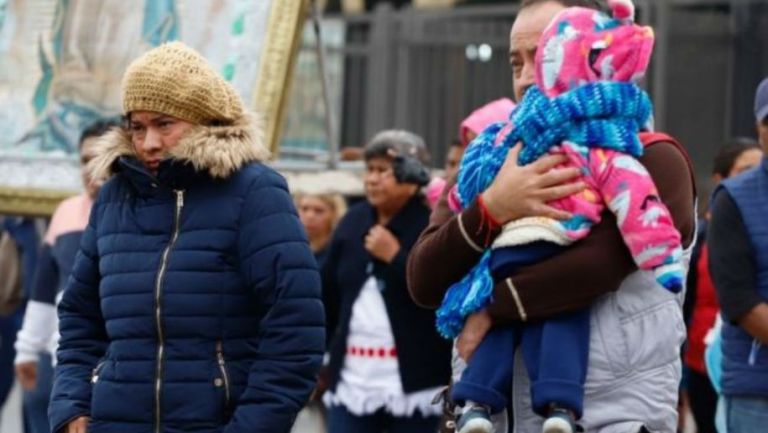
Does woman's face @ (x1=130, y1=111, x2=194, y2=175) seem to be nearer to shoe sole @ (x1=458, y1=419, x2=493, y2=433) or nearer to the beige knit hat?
the beige knit hat

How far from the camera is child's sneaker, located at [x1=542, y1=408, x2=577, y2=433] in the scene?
13.7 ft

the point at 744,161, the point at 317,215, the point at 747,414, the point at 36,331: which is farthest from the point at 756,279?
the point at 317,215

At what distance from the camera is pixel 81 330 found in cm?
546

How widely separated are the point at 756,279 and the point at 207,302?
213 centimetres

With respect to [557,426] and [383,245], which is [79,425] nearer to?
[557,426]

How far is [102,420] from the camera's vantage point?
5.23 m

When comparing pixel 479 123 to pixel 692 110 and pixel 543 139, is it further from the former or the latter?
pixel 692 110

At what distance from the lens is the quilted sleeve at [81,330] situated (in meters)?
5.40

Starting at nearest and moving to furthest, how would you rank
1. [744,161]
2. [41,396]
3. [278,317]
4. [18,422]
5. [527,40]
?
[527,40]
[278,317]
[41,396]
[744,161]
[18,422]

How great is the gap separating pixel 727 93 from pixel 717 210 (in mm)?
8028

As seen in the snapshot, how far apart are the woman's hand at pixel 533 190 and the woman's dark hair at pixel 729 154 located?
5.40m

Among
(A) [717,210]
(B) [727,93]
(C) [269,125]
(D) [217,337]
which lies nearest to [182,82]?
(D) [217,337]

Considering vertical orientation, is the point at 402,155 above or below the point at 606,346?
below

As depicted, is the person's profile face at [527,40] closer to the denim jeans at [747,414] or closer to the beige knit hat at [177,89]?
the beige knit hat at [177,89]
